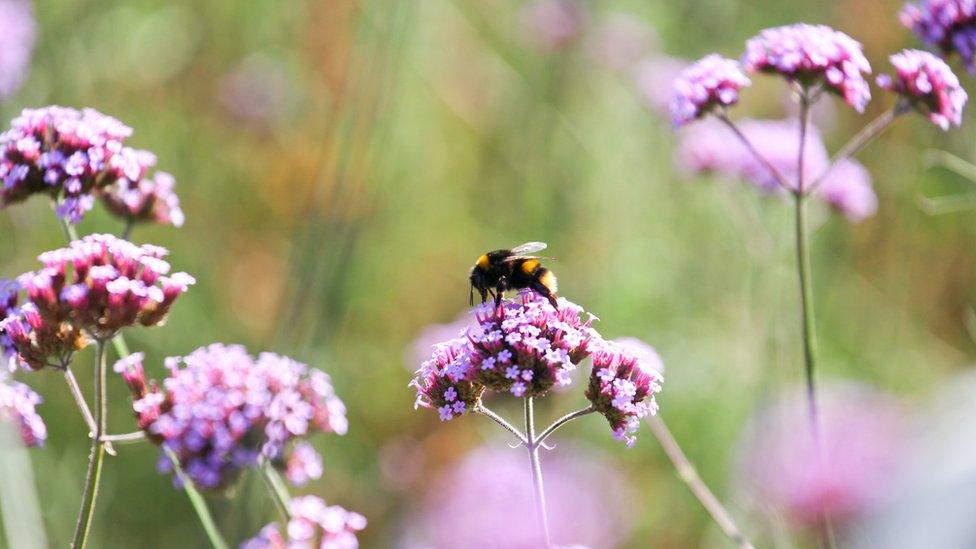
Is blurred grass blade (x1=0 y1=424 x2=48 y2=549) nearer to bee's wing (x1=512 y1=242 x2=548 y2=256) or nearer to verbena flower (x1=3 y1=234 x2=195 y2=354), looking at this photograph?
verbena flower (x1=3 y1=234 x2=195 y2=354)

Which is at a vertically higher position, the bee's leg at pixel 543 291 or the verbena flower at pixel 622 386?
the bee's leg at pixel 543 291

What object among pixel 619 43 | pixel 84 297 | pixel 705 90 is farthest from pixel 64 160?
pixel 619 43

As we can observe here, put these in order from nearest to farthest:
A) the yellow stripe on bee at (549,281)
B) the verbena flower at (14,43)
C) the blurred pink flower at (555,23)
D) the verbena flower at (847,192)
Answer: the yellow stripe on bee at (549,281)
the verbena flower at (847,192)
the verbena flower at (14,43)
the blurred pink flower at (555,23)

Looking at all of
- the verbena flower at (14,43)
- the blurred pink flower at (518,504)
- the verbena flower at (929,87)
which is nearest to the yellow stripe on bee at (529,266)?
the blurred pink flower at (518,504)

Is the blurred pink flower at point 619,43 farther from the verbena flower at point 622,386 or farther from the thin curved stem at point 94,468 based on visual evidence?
the thin curved stem at point 94,468

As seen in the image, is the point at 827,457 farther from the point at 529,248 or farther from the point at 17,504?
the point at 17,504

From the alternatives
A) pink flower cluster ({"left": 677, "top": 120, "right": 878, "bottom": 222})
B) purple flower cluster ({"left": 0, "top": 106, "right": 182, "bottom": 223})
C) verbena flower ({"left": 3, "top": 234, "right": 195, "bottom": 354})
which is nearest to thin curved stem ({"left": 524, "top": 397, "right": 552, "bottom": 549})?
verbena flower ({"left": 3, "top": 234, "right": 195, "bottom": 354})
